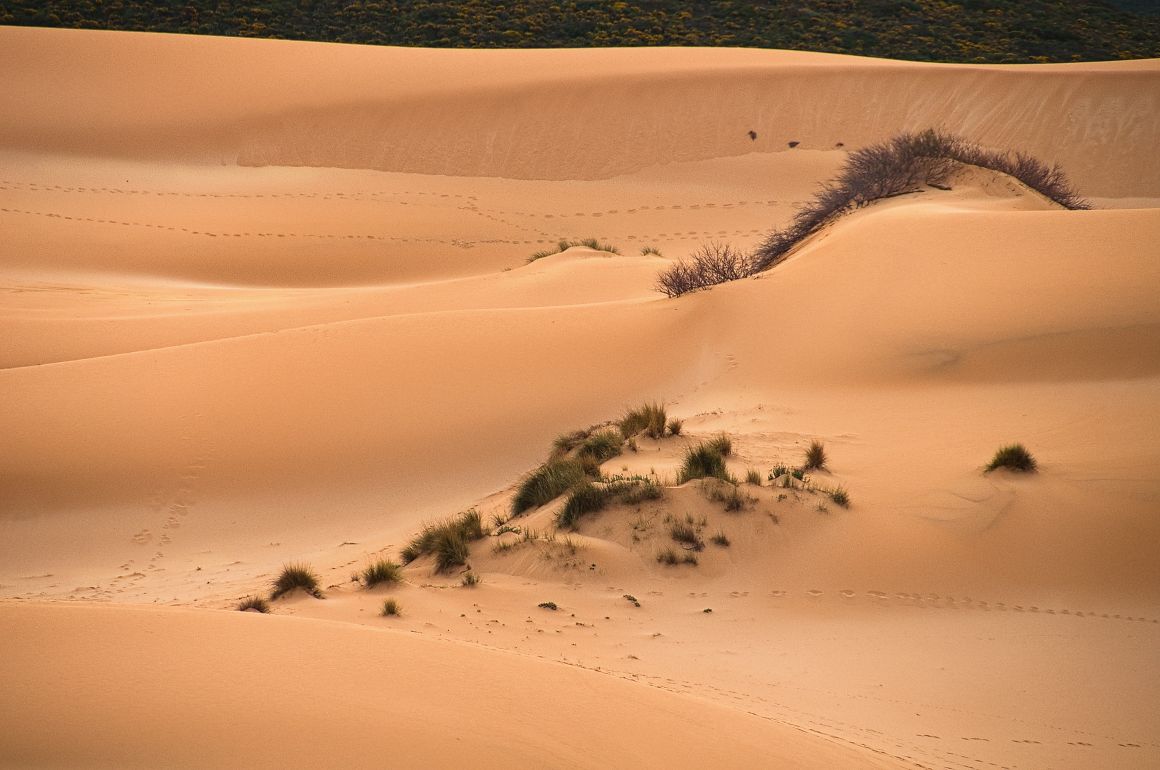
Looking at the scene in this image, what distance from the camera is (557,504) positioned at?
8891mm

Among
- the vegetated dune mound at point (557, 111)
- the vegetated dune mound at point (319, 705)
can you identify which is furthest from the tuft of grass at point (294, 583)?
the vegetated dune mound at point (557, 111)

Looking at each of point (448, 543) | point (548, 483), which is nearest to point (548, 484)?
point (548, 483)

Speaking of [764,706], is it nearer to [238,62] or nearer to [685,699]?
[685,699]

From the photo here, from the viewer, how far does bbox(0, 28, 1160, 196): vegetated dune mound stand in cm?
2903

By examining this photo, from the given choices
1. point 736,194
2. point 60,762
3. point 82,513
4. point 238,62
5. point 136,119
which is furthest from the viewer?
point 238,62

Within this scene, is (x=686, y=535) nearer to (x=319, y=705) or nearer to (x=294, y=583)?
(x=294, y=583)

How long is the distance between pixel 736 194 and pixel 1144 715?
22.0 metres

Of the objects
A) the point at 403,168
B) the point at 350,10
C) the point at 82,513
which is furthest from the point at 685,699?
the point at 350,10

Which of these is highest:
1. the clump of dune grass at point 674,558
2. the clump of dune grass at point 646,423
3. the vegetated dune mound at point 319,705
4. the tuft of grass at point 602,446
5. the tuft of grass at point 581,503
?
the clump of dune grass at point 646,423

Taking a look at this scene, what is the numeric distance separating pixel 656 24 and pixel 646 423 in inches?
1420

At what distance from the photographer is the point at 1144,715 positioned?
616cm

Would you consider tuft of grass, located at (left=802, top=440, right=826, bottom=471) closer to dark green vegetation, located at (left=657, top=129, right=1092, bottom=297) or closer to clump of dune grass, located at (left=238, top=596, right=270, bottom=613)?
clump of dune grass, located at (left=238, top=596, right=270, bottom=613)

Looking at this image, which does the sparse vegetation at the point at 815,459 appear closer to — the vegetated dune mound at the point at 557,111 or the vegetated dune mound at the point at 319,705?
the vegetated dune mound at the point at 319,705

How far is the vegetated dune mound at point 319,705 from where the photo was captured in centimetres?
412
